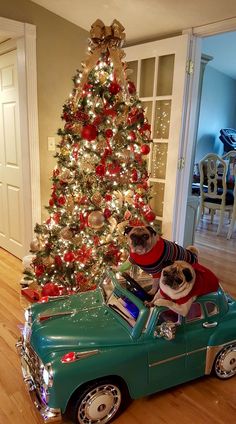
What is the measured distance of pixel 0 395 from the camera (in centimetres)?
168

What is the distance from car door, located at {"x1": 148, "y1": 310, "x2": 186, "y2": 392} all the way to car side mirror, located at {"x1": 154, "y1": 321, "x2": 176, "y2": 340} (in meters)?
0.01

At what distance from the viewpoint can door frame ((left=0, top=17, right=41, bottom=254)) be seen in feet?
8.87

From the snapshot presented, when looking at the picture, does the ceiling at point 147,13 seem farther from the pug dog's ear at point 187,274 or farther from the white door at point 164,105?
the pug dog's ear at point 187,274

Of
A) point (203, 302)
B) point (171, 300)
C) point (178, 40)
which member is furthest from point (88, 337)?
point (178, 40)

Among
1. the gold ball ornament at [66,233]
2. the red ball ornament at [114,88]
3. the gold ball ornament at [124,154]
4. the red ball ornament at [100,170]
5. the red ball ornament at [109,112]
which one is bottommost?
the gold ball ornament at [66,233]

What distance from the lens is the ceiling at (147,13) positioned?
7.32 ft

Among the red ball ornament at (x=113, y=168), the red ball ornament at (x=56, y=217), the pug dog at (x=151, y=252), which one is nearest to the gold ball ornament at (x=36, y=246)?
the red ball ornament at (x=56, y=217)

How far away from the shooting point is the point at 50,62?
9.66ft

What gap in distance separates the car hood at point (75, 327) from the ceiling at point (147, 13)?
205 cm

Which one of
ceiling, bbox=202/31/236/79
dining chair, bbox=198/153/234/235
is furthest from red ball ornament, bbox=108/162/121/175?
ceiling, bbox=202/31/236/79

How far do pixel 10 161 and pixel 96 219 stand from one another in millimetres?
1556

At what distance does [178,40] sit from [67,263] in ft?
6.36

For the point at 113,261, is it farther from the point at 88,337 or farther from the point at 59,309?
the point at 88,337

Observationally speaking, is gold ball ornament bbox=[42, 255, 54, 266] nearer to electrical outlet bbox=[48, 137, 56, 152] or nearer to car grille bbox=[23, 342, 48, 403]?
car grille bbox=[23, 342, 48, 403]
